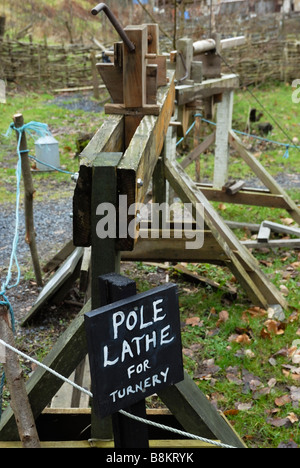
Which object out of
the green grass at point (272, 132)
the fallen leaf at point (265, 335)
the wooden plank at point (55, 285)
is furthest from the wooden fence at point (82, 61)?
the fallen leaf at point (265, 335)

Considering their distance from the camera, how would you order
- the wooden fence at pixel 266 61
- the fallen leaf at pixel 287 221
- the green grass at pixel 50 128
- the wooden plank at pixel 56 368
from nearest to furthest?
the wooden plank at pixel 56 368 < the fallen leaf at pixel 287 221 < the green grass at pixel 50 128 < the wooden fence at pixel 266 61

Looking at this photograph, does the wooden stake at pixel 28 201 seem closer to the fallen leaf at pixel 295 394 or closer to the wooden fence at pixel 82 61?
the fallen leaf at pixel 295 394

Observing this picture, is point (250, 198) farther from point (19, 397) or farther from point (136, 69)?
point (19, 397)

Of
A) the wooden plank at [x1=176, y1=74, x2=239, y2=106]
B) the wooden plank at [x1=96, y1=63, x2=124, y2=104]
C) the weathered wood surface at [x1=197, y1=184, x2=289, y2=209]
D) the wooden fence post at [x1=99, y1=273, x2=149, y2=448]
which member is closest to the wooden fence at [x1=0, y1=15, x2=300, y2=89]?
the wooden plank at [x1=176, y1=74, x2=239, y2=106]

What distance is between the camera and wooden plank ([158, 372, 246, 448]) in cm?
236

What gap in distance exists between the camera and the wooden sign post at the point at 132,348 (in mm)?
1642

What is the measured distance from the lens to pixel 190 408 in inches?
93.0

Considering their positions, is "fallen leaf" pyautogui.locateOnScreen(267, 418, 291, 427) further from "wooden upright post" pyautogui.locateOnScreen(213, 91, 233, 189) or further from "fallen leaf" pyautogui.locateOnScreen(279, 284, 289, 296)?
"wooden upright post" pyautogui.locateOnScreen(213, 91, 233, 189)

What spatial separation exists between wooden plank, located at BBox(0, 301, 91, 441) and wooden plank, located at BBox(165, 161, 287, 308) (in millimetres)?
2291

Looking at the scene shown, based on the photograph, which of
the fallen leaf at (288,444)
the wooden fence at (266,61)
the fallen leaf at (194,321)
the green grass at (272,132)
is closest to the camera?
the fallen leaf at (288,444)

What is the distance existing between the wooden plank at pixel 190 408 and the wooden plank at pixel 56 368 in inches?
16.6
